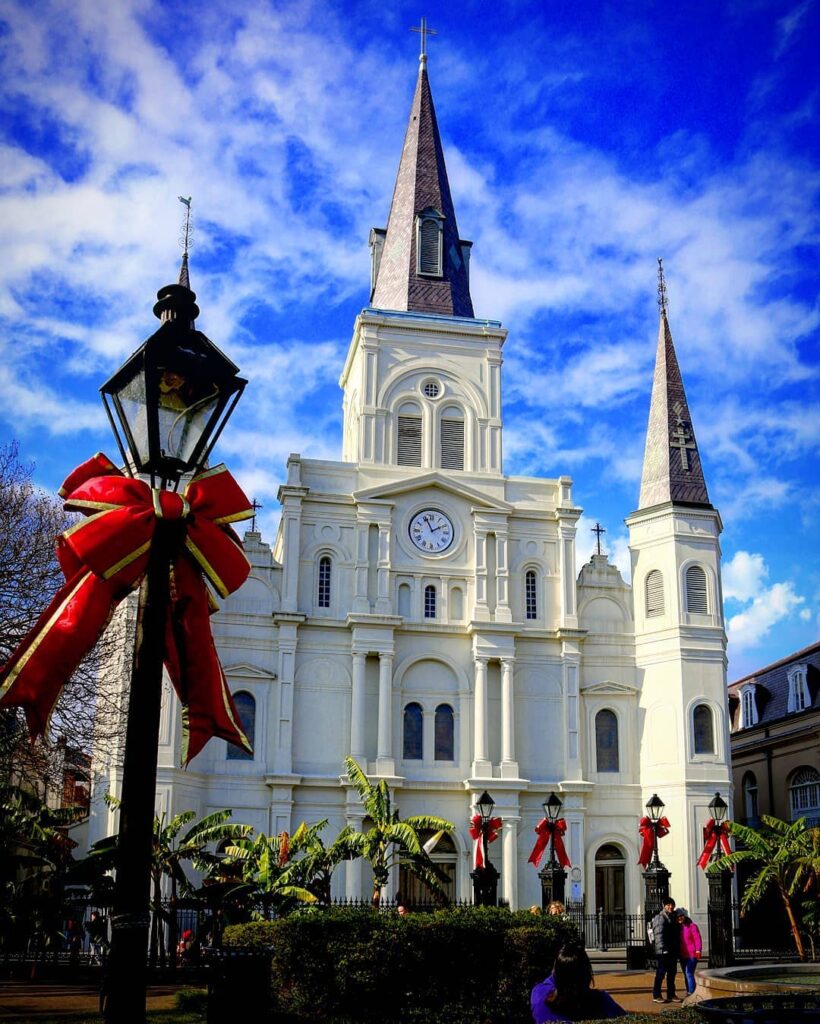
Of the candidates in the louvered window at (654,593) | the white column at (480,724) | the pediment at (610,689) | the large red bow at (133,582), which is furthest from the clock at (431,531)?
the large red bow at (133,582)

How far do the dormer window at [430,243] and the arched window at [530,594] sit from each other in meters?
13.2

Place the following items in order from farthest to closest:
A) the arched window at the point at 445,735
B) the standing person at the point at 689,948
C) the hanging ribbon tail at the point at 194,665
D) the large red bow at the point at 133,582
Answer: the arched window at the point at 445,735
the standing person at the point at 689,948
the hanging ribbon tail at the point at 194,665
the large red bow at the point at 133,582

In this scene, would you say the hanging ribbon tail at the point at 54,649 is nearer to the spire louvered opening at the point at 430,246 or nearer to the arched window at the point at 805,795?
the arched window at the point at 805,795

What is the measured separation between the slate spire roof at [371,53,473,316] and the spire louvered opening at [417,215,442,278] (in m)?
0.17

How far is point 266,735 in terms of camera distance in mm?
39750

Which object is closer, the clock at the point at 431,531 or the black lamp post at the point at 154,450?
the black lamp post at the point at 154,450

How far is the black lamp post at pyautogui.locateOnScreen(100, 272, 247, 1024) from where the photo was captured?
6.73m

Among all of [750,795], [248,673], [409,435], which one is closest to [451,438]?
[409,435]

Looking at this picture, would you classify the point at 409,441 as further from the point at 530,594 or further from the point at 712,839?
the point at 712,839

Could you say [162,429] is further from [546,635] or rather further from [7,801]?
[546,635]

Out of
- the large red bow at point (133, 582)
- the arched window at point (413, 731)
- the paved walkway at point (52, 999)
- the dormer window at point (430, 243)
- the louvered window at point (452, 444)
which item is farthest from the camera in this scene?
the dormer window at point (430, 243)

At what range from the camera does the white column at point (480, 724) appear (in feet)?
131

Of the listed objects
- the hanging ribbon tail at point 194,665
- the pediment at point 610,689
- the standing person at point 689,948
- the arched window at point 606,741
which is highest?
the pediment at point 610,689

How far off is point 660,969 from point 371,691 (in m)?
20.7
